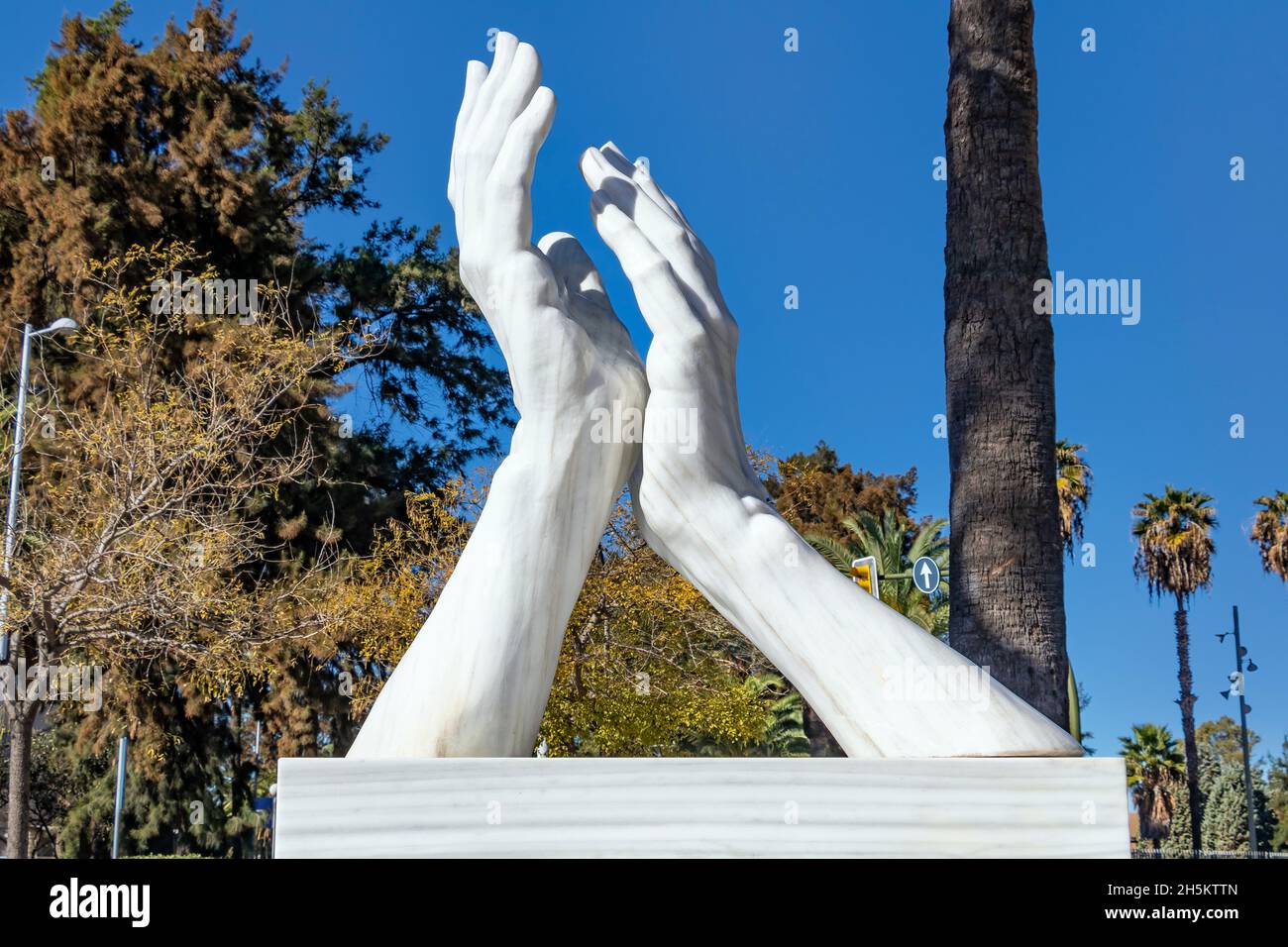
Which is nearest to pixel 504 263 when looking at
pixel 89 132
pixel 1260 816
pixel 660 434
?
pixel 660 434

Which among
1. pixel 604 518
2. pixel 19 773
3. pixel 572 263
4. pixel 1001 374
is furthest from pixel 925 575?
pixel 19 773

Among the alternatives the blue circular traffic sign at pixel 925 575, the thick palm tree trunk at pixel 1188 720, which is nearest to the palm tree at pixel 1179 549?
the thick palm tree trunk at pixel 1188 720

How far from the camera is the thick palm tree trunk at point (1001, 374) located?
7.13m

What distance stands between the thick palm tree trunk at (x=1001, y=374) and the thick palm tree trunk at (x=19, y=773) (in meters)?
9.84

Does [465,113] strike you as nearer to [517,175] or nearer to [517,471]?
[517,175]

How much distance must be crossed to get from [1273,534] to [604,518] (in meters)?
29.8

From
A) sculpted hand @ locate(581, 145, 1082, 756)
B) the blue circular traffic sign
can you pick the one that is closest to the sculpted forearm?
sculpted hand @ locate(581, 145, 1082, 756)

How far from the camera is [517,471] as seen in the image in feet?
16.2

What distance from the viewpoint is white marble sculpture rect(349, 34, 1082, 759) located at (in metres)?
4.54

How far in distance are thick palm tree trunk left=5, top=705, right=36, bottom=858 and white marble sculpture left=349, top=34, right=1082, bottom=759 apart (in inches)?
377

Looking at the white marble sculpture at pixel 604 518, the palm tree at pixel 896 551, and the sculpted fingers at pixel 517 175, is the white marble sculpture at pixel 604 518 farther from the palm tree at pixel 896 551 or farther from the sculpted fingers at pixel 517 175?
the palm tree at pixel 896 551
